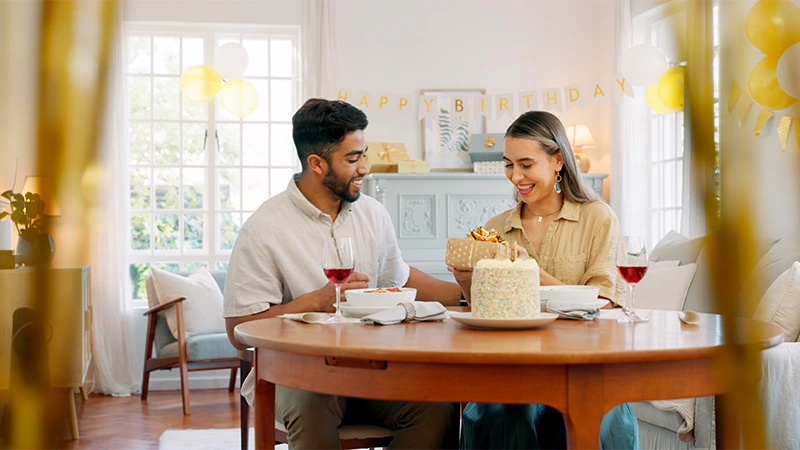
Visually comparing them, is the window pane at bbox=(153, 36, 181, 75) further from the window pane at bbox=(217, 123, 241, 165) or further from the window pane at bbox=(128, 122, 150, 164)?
the window pane at bbox=(217, 123, 241, 165)

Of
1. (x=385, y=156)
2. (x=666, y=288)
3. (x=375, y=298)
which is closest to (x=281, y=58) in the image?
(x=385, y=156)

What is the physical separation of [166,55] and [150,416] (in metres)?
2.56

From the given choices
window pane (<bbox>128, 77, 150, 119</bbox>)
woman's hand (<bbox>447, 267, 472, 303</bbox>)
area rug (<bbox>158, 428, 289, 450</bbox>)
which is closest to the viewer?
woman's hand (<bbox>447, 267, 472, 303</bbox>)

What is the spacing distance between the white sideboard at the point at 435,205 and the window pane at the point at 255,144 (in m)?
0.86

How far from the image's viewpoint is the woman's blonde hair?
2.32m

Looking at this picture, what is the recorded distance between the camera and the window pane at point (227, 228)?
5.76 m

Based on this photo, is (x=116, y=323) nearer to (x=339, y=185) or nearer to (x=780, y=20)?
(x=339, y=185)

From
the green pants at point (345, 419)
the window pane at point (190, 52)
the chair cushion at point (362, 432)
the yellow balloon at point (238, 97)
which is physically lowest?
the chair cushion at point (362, 432)

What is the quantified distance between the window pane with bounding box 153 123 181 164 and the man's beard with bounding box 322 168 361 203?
3.66 m

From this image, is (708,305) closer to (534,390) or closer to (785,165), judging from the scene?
(785,165)

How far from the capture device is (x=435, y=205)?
5395mm

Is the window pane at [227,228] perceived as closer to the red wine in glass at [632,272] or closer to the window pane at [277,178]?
the window pane at [277,178]

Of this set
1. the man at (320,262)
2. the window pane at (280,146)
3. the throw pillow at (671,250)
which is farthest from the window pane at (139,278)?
the man at (320,262)

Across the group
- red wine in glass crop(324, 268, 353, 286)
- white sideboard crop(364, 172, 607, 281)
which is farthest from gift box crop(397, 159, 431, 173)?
red wine in glass crop(324, 268, 353, 286)
